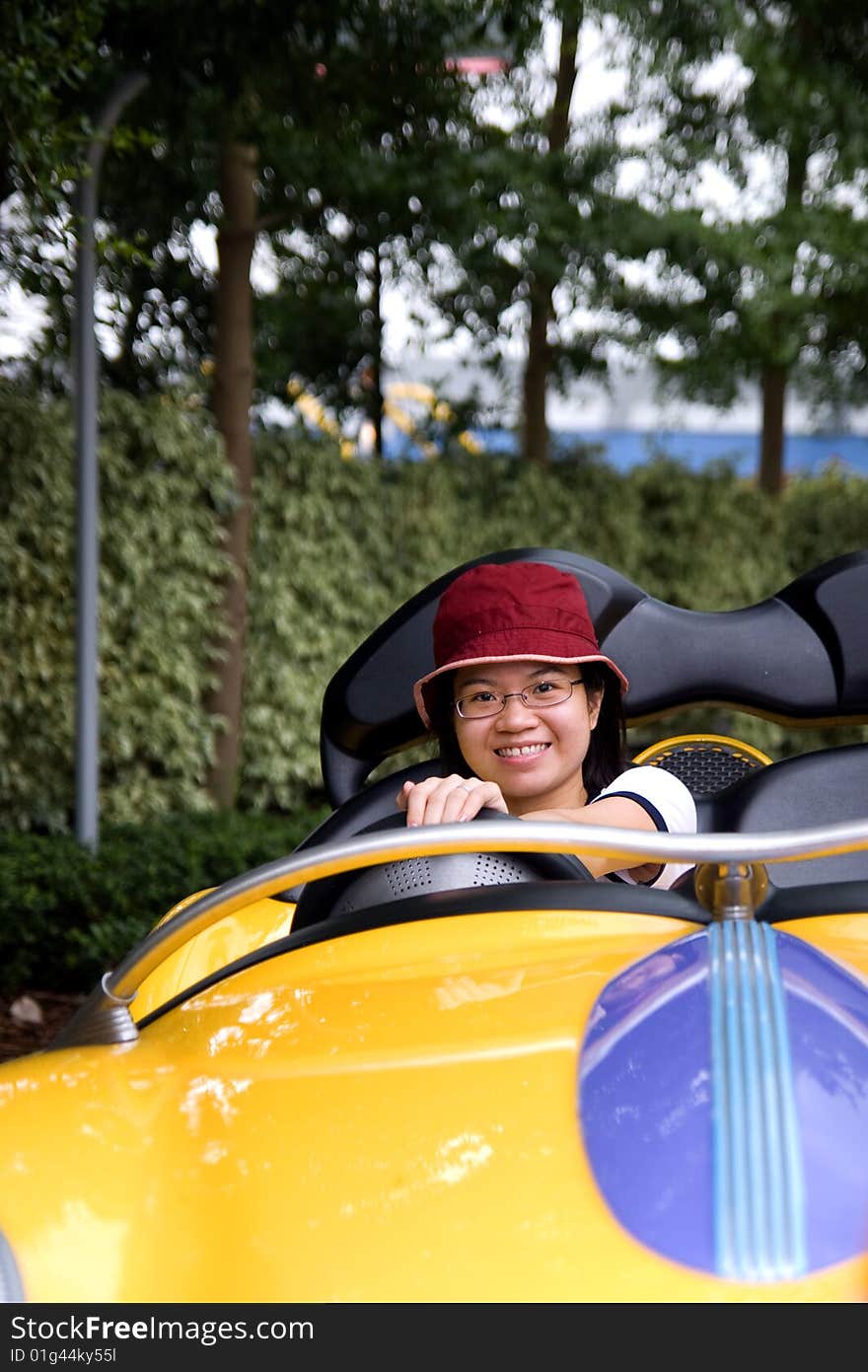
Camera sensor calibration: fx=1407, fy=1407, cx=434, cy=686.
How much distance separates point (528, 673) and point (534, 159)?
4.84 metres

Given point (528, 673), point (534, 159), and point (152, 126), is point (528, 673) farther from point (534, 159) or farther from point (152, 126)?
point (534, 159)

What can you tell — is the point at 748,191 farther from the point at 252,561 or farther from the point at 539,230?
the point at 252,561

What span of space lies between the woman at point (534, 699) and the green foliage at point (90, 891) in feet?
7.60

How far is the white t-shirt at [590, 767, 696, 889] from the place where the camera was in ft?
6.36

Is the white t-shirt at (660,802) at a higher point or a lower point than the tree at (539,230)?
lower

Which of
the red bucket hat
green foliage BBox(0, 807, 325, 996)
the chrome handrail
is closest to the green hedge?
green foliage BBox(0, 807, 325, 996)

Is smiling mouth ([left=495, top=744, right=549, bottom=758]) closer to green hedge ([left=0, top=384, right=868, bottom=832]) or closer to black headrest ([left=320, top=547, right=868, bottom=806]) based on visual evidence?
black headrest ([left=320, top=547, right=868, bottom=806])

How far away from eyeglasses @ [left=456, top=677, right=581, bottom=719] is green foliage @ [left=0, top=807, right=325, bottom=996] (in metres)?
2.34

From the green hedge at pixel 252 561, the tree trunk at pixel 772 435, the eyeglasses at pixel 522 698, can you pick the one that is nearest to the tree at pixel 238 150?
the green hedge at pixel 252 561

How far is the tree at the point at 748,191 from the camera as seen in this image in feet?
20.8

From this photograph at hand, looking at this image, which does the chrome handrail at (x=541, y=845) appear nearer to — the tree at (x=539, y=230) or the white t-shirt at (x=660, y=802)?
the white t-shirt at (x=660, y=802)

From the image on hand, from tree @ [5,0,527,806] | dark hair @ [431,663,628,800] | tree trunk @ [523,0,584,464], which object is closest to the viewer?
dark hair @ [431,663,628,800]

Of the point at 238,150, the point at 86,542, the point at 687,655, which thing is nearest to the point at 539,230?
Result: the point at 238,150

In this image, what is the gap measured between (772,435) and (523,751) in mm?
7869
